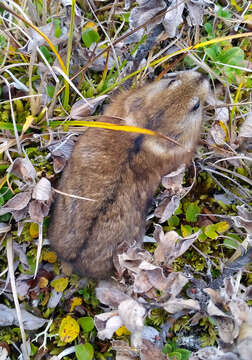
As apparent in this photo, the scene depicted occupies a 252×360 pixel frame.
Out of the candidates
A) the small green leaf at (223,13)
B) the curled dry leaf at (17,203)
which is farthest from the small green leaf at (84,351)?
the small green leaf at (223,13)

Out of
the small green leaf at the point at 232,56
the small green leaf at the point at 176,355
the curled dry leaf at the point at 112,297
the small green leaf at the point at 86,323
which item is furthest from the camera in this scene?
the small green leaf at the point at 232,56

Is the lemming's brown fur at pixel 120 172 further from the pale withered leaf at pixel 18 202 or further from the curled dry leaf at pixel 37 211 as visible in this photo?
the pale withered leaf at pixel 18 202

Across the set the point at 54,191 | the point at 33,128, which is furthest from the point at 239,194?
the point at 33,128

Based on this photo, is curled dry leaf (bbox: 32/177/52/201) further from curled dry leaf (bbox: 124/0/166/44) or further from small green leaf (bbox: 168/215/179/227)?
curled dry leaf (bbox: 124/0/166/44)

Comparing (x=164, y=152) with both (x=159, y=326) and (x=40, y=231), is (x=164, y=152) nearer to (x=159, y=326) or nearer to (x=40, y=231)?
(x=40, y=231)

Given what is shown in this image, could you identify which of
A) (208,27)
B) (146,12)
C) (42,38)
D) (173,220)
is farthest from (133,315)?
(208,27)

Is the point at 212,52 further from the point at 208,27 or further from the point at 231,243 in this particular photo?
the point at 231,243

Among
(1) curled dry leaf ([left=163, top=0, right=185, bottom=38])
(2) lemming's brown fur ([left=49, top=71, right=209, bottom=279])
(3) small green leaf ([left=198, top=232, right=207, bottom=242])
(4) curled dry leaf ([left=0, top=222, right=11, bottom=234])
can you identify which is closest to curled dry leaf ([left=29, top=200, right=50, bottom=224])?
(2) lemming's brown fur ([left=49, top=71, right=209, bottom=279])
